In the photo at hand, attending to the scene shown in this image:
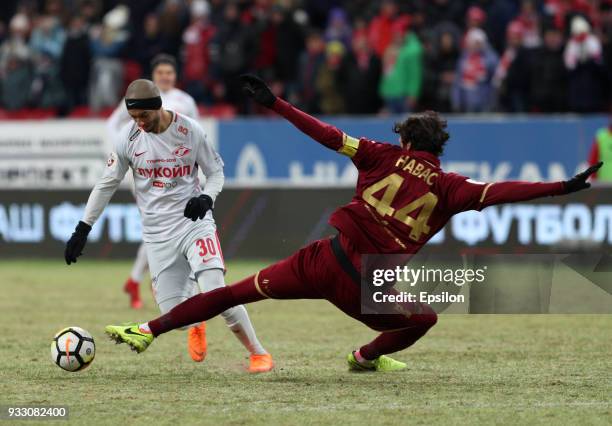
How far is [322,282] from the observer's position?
848cm

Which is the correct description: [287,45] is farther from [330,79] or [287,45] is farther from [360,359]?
[360,359]

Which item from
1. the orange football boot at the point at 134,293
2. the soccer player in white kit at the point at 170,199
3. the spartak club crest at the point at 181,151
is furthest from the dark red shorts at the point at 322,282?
the orange football boot at the point at 134,293

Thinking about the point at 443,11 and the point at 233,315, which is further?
the point at 443,11

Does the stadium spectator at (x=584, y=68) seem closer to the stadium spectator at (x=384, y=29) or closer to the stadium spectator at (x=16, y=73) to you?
the stadium spectator at (x=384, y=29)

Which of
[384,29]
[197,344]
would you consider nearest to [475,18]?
[384,29]

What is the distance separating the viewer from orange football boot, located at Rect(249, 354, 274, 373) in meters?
9.30

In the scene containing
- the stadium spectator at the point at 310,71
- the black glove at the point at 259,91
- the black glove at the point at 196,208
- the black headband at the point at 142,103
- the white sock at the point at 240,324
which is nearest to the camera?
the black glove at the point at 259,91

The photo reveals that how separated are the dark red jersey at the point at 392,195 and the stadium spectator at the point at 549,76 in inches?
472

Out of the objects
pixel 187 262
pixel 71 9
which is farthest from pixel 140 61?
pixel 187 262

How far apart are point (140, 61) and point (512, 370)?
1405cm

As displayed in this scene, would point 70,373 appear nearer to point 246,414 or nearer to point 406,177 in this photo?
point 246,414

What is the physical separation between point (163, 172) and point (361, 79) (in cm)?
1200

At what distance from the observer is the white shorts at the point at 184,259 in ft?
30.2

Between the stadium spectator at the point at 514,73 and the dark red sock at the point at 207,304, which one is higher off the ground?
the stadium spectator at the point at 514,73
